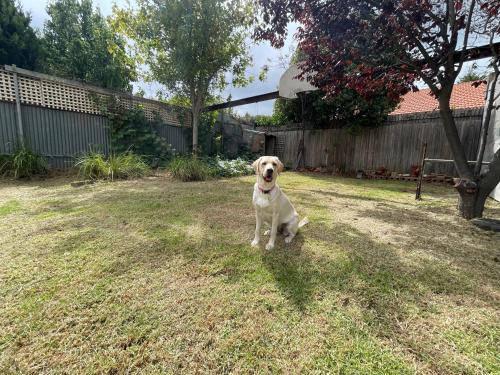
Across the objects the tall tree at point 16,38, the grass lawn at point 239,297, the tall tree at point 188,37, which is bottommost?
the grass lawn at point 239,297

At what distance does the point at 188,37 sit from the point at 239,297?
8107 mm

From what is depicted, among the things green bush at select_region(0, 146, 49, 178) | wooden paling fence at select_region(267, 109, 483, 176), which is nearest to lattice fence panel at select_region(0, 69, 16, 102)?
green bush at select_region(0, 146, 49, 178)

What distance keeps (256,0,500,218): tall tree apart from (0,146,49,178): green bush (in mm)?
6571

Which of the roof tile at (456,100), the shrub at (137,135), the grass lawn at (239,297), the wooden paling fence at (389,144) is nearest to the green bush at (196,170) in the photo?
the shrub at (137,135)

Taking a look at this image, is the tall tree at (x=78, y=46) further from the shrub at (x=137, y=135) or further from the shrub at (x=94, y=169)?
the shrub at (x=94, y=169)

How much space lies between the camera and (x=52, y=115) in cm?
679

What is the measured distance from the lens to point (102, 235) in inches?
99.0

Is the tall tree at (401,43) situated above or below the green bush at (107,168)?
above

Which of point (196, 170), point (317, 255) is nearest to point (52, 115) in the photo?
point (196, 170)

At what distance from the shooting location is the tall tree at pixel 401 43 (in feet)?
10.7

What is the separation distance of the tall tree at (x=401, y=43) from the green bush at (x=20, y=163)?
6.57 metres

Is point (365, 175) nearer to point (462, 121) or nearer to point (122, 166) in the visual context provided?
point (462, 121)

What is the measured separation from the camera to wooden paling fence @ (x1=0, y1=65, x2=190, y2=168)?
19.8ft

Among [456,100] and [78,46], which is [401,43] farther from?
[78,46]
